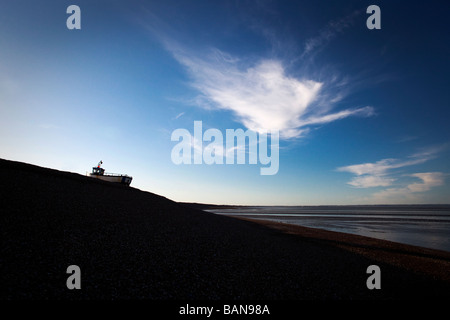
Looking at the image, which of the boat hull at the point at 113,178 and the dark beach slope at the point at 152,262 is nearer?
the dark beach slope at the point at 152,262

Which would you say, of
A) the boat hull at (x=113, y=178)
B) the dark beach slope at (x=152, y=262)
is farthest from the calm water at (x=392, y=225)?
the boat hull at (x=113, y=178)

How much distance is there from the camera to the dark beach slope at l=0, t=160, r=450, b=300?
6.42 m

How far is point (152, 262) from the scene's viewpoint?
825 centimetres

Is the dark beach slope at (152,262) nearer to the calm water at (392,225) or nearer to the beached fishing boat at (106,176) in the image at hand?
the calm water at (392,225)

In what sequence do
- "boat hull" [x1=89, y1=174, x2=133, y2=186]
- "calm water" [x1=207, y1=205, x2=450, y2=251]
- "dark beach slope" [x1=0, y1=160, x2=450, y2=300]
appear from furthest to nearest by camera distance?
"boat hull" [x1=89, y1=174, x2=133, y2=186]
"calm water" [x1=207, y1=205, x2=450, y2=251]
"dark beach slope" [x1=0, y1=160, x2=450, y2=300]

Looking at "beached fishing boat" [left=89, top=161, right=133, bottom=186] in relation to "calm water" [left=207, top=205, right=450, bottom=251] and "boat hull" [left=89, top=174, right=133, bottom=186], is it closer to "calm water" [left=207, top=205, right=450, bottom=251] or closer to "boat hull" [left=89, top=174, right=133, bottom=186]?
"boat hull" [left=89, top=174, right=133, bottom=186]

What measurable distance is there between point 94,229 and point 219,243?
7249 millimetres

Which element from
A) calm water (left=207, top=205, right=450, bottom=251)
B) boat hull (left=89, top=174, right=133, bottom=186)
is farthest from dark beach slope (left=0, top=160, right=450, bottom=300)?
boat hull (left=89, top=174, right=133, bottom=186)

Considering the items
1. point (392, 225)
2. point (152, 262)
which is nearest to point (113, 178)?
point (152, 262)

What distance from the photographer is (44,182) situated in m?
16.1

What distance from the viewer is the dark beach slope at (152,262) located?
6422 millimetres

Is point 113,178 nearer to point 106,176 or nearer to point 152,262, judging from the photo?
point 106,176
